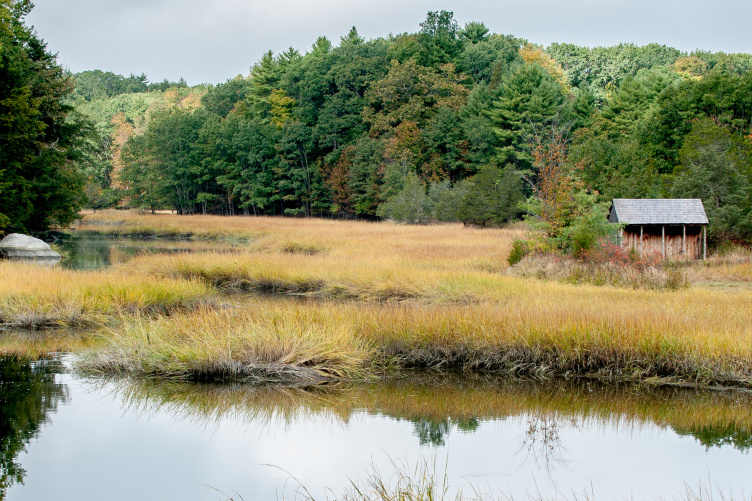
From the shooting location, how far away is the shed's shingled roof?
866 inches

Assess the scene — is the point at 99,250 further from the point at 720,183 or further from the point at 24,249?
the point at 720,183

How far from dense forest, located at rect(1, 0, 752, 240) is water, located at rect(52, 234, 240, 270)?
17.1 ft

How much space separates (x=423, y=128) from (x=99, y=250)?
118 feet

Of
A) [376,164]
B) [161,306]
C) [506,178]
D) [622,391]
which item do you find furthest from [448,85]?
[622,391]

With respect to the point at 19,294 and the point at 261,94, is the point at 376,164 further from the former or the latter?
the point at 19,294

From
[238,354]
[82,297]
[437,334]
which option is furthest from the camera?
[82,297]

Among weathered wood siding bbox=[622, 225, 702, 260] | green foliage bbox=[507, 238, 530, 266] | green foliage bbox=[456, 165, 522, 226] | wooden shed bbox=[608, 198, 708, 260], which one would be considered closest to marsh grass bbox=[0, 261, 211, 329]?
green foliage bbox=[507, 238, 530, 266]

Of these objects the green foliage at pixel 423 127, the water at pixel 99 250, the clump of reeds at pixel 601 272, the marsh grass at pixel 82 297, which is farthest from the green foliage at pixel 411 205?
the marsh grass at pixel 82 297

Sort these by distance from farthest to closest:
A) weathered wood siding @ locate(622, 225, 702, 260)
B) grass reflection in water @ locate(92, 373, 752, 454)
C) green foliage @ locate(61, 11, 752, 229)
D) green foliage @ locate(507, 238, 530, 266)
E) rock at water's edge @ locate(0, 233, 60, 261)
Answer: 1. green foliage @ locate(61, 11, 752, 229)
2. rock at water's edge @ locate(0, 233, 60, 261)
3. weathered wood siding @ locate(622, 225, 702, 260)
4. green foliage @ locate(507, 238, 530, 266)
5. grass reflection in water @ locate(92, 373, 752, 454)

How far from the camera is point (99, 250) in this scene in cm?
3222

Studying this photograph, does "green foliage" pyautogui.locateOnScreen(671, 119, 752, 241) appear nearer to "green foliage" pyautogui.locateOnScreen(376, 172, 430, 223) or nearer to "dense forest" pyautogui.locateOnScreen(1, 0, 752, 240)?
"dense forest" pyautogui.locateOnScreen(1, 0, 752, 240)

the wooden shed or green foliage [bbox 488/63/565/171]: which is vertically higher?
green foliage [bbox 488/63/565/171]

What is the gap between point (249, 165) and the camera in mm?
70438

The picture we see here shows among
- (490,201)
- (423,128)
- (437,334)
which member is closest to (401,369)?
(437,334)
